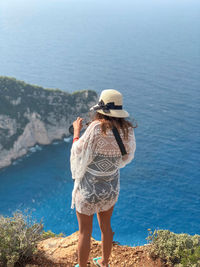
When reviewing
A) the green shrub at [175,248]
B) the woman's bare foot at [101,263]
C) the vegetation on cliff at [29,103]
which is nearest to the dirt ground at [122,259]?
the green shrub at [175,248]

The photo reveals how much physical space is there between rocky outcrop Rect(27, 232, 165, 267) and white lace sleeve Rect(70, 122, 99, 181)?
279cm

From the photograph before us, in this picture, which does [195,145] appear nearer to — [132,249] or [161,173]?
[161,173]

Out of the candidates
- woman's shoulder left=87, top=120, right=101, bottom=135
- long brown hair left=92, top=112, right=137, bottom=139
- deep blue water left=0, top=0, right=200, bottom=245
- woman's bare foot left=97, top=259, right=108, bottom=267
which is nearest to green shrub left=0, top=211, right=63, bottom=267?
woman's bare foot left=97, top=259, right=108, bottom=267

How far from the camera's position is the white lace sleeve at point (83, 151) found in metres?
4.48

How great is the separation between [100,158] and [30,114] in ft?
202

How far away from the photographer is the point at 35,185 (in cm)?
5038

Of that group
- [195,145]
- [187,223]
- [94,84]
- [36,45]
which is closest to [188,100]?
[195,145]

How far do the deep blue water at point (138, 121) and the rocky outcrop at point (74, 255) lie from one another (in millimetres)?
32454

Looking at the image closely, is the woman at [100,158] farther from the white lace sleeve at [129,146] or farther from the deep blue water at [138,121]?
the deep blue water at [138,121]

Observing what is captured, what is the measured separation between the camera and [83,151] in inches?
179

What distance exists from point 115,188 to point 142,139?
186 feet

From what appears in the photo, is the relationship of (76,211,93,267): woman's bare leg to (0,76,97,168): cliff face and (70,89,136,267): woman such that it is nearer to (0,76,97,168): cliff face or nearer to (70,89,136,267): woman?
(70,89,136,267): woman

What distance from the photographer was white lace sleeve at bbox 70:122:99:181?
4.48 metres

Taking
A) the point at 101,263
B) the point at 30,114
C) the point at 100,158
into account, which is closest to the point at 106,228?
the point at 101,263
